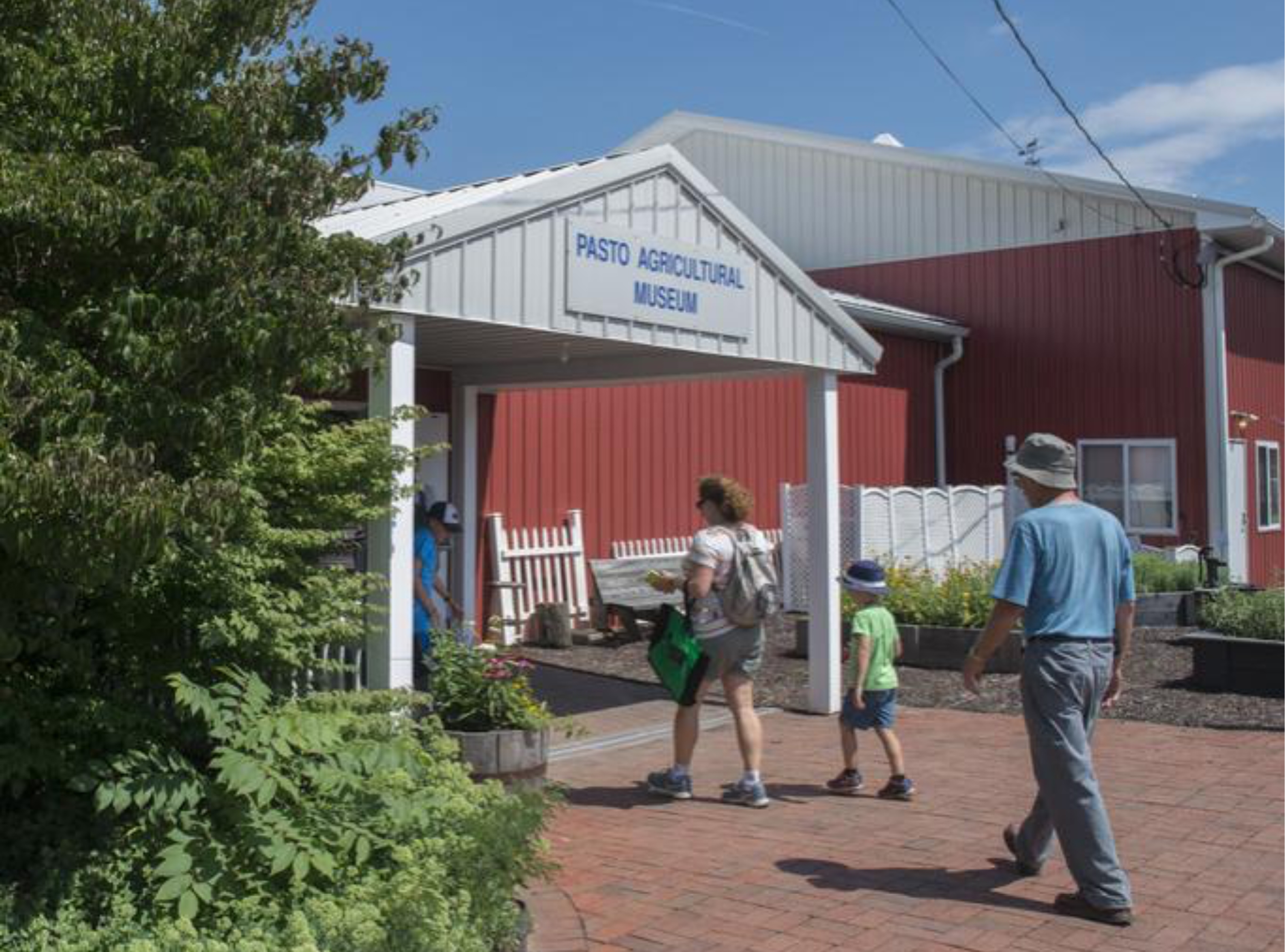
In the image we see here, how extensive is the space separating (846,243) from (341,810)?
18272mm

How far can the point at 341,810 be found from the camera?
4641 millimetres

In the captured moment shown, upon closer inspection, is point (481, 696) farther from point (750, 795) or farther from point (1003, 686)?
point (1003, 686)

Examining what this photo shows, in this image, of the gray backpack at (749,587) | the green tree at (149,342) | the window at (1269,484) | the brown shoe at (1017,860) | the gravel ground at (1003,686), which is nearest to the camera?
the green tree at (149,342)

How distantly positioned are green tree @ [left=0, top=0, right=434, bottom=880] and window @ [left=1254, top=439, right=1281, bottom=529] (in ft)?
60.8

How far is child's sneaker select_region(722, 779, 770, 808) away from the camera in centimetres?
695

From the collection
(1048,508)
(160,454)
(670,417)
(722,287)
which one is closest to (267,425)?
(160,454)

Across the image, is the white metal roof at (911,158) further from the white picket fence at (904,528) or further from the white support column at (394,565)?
the white support column at (394,565)

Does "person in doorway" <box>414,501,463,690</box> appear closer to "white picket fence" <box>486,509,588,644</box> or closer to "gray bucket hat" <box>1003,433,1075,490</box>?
"gray bucket hat" <box>1003,433,1075,490</box>

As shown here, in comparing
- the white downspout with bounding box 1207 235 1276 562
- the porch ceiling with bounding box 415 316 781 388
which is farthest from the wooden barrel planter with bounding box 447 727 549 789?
the white downspout with bounding box 1207 235 1276 562

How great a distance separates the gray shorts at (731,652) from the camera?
22.9 ft

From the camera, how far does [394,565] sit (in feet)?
20.1

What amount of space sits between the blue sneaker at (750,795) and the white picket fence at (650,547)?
7242mm

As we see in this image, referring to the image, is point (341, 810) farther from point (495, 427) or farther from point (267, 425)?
point (495, 427)

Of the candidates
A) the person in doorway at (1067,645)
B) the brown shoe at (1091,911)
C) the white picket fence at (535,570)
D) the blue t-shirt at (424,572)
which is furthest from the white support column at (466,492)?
the brown shoe at (1091,911)
